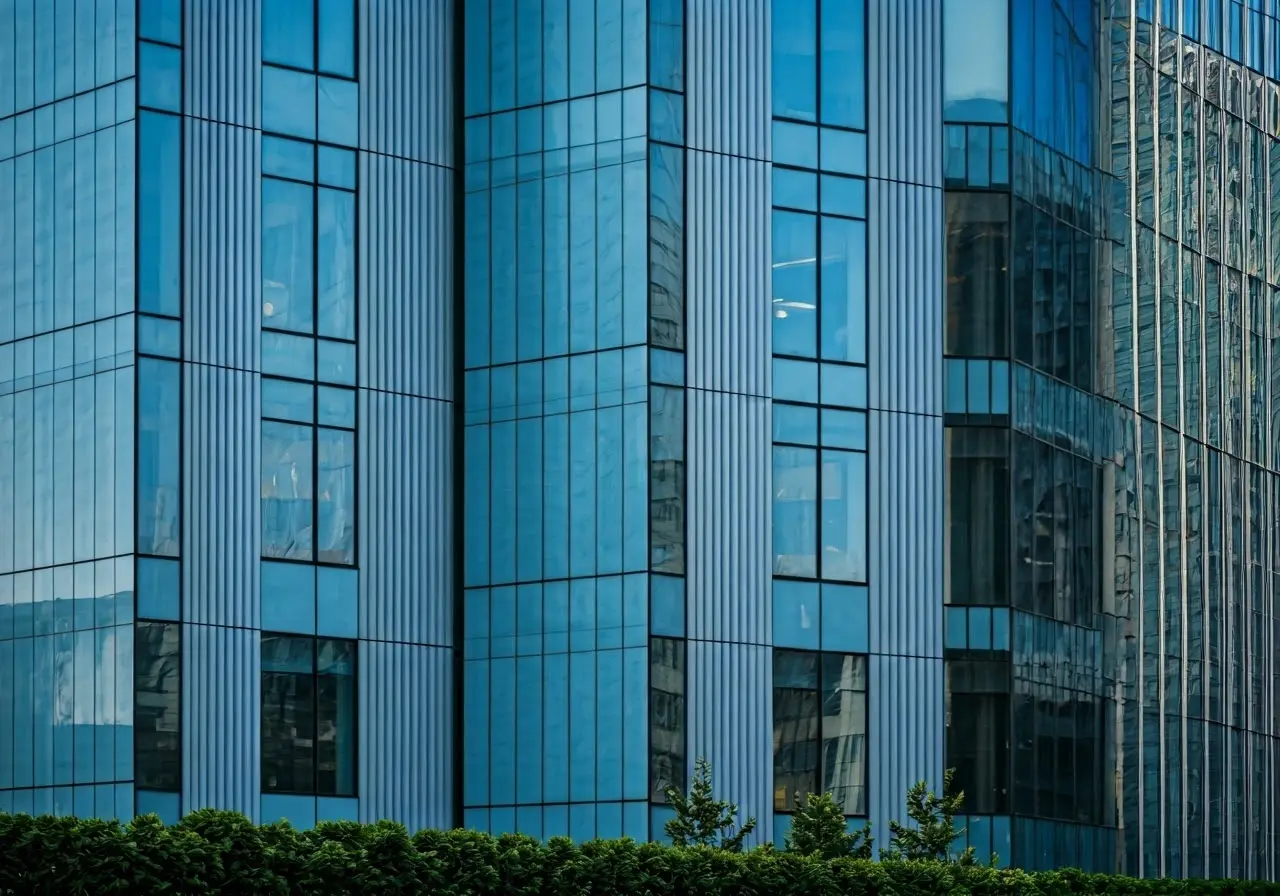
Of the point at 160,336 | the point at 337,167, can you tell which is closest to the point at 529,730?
the point at 160,336

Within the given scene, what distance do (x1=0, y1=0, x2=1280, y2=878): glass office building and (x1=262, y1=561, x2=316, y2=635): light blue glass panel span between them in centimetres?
5

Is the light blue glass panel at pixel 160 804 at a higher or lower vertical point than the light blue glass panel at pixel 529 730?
lower

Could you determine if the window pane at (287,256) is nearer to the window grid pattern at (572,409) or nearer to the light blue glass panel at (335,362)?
the light blue glass panel at (335,362)

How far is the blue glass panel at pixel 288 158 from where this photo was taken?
117 ft

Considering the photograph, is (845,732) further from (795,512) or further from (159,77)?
(159,77)

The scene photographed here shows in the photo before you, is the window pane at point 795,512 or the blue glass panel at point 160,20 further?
the window pane at point 795,512

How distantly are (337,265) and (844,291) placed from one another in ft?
27.0

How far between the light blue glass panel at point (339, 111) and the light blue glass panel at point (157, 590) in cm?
748

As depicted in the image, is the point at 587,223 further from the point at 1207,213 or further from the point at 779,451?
the point at 1207,213

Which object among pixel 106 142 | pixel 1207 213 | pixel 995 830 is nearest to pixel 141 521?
pixel 106 142

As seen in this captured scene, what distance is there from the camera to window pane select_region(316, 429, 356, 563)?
118 ft

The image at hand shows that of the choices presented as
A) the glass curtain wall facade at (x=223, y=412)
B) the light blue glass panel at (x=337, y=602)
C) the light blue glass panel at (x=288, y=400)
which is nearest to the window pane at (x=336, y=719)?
the glass curtain wall facade at (x=223, y=412)

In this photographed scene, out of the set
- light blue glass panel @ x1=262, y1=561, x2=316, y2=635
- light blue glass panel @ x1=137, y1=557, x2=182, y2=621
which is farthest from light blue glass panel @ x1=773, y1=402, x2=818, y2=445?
light blue glass panel @ x1=137, y1=557, x2=182, y2=621

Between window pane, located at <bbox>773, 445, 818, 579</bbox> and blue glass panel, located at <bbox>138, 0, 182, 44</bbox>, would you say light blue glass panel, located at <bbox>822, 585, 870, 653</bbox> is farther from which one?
blue glass panel, located at <bbox>138, 0, 182, 44</bbox>
